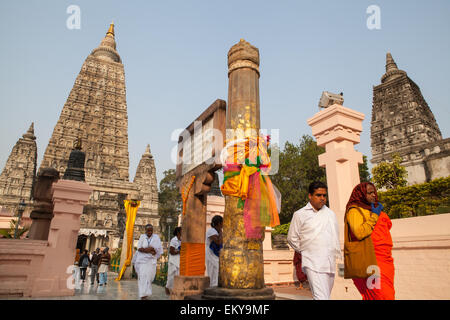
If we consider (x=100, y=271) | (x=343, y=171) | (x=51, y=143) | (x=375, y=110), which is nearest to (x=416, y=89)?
(x=375, y=110)

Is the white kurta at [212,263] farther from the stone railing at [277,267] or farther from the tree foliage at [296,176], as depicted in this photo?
the tree foliage at [296,176]

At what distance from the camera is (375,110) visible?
42250 mm

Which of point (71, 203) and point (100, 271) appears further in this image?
point (100, 271)

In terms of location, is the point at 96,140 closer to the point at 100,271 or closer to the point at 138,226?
the point at 138,226

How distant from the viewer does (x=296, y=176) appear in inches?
1193

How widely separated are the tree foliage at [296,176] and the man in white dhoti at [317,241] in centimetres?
2601

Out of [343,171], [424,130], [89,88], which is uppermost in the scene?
[89,88]

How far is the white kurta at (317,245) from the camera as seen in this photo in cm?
312

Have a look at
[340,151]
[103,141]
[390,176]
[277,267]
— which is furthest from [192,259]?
[103,141]

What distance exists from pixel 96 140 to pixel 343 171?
151ft

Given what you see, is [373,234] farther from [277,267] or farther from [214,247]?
[277,267]

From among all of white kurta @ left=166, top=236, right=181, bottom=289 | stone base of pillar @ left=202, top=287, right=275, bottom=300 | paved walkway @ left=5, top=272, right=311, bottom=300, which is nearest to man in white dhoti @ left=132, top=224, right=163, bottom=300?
white kurta @ left=166, top=236, right=181, bottom=289

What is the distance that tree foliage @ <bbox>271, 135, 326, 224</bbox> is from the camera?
29016 millimetres

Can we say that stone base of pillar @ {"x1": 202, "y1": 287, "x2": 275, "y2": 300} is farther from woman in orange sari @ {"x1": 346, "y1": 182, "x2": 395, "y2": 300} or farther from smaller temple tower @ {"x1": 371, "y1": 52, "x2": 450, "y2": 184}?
smaller temple tower @ {"x1": 371, "y1": 52, "x2": 450, "y2": 184}
